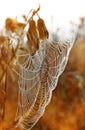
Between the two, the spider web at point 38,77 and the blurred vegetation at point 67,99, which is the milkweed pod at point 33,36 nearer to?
the spider web at point 38,77

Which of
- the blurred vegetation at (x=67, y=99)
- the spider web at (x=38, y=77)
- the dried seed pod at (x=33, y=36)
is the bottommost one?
the blurred vegetation at (x=67, y=99)

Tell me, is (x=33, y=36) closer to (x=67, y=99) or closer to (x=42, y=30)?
(x=42, y=30)

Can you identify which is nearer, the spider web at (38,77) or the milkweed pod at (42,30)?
the milkweed pod at (42,30)

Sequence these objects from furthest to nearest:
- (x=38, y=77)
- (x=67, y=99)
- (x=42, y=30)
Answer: (x=67, y=99) < (x=38, y=77) < (x=42, y=30)

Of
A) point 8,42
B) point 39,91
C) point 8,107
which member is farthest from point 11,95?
point 8,42

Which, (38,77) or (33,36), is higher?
(33,36)

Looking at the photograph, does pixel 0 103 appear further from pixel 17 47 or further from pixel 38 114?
pixel 17 47

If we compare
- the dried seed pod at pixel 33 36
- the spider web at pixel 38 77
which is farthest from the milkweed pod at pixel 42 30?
the spider web at pixel 38 77

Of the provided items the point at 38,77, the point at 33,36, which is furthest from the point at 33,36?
the point at 38,77

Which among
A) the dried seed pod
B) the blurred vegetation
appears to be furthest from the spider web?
the dried seed pod
